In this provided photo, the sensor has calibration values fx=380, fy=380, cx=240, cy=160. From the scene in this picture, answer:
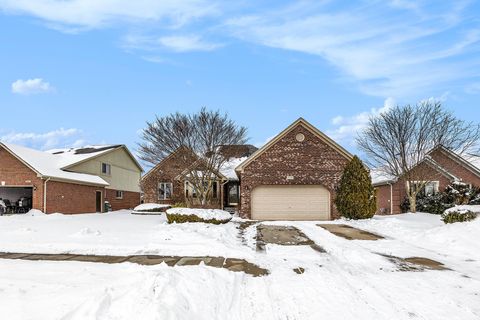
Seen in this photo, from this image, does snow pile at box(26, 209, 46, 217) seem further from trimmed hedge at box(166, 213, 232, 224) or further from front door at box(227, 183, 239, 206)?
front door at box(227, 183, 239, 206)

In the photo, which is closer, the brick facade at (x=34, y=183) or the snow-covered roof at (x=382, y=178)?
the brick facade at (x=34, y=183)

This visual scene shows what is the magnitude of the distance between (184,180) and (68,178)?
344 inches

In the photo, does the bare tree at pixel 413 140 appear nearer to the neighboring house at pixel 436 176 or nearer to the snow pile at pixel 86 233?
the neighboring house at pixel 436 176

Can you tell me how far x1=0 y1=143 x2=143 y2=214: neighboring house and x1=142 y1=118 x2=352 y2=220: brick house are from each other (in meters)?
9.27

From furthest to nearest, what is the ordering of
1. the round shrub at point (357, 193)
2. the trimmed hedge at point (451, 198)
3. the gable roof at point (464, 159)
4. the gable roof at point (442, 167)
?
the gable roof at point (464, 159) → the gable roof at point (442, 167) → the trimmed hedge at point (451, 198) → the round shrub at point (357, 193)

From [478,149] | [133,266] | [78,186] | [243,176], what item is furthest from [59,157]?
[478,149]

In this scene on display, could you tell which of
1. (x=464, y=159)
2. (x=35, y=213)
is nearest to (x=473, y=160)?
(x=464, y=159)

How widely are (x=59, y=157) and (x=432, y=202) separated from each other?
96.8ft

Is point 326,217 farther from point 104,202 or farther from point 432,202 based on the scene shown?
point 104,202

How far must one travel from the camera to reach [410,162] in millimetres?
25953

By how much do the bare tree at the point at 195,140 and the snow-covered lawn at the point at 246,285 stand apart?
12119mm

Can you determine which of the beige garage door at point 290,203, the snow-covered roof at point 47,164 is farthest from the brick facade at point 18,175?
the beige garage door at point 290,203

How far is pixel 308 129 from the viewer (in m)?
24.7

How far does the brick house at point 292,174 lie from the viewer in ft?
80.0
